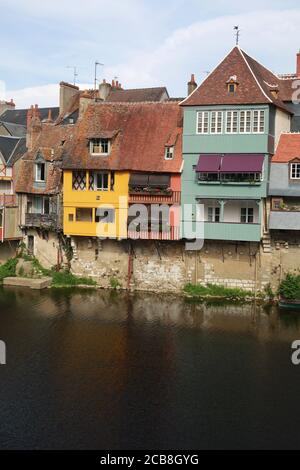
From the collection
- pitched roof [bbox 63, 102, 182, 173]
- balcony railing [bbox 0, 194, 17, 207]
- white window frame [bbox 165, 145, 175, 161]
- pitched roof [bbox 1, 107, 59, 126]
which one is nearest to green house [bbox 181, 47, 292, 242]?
white window frame [bbox 165, 145, 175, 161]

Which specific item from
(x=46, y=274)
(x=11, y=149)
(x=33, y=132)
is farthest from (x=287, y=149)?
(x=11, y=149)

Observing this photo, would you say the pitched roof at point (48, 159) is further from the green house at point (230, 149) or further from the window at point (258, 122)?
the window at point (258, 122)

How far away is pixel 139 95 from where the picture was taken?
6412 cm

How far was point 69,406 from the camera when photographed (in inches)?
1017

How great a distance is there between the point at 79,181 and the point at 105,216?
3271mm

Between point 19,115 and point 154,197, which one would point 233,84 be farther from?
point 19,115

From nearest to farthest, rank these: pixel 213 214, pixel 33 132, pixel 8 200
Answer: pixel 213 214 < pixel 8 200 < pixel 33 132

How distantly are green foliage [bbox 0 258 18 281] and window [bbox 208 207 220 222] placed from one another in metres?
16.1

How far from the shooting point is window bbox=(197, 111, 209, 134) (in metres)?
42.1

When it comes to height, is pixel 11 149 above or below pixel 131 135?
below

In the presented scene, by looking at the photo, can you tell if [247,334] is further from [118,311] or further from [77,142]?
[77,142]

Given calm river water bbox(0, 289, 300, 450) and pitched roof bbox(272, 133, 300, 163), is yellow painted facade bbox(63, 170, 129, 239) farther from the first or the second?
pitched roof bbox(272, 133, 300, 163)

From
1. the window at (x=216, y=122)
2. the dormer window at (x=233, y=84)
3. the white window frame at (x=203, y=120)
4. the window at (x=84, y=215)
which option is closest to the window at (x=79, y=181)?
the window at (x=84, y=215)

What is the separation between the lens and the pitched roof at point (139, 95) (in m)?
63.4
